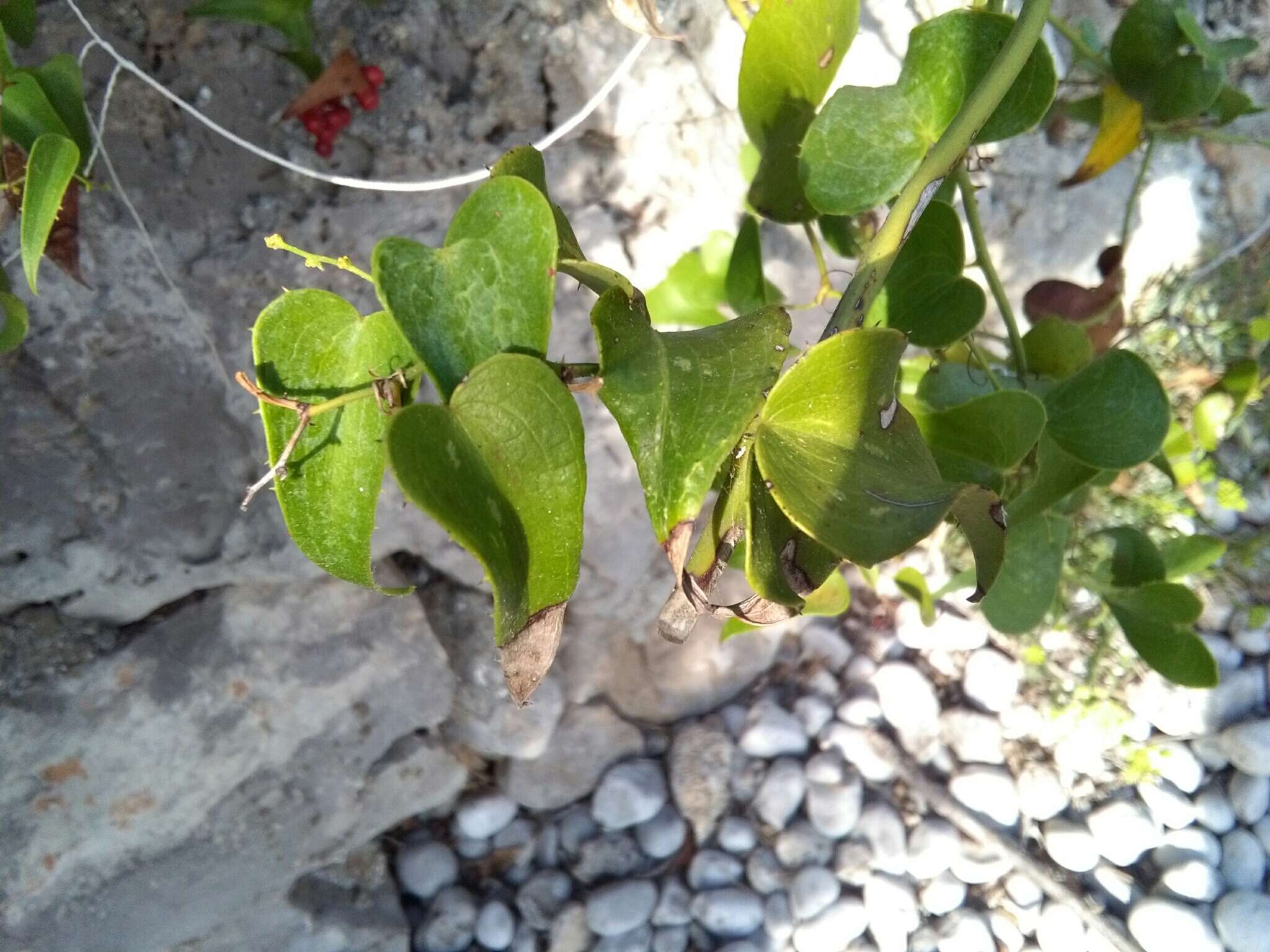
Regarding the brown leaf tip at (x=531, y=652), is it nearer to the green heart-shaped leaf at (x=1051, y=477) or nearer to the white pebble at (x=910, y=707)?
the green heart-shaped leaf at (x=1051, y=477)

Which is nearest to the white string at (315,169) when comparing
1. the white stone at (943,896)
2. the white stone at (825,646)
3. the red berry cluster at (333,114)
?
the red berry cluster at (333,114)

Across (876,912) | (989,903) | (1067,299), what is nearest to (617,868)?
(876,912)

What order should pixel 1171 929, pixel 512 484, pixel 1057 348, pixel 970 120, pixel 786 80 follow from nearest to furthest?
pixel 512 484 < pixel 970 120 < pixel 786 80 < pixel 1057 348 < pixel 1171 929

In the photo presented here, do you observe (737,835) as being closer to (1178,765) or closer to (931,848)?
(931,848)

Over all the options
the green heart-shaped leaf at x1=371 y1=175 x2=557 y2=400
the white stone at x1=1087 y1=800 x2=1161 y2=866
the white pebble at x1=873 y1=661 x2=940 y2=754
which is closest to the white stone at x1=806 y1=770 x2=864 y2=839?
the white pebble at x1=873 y1=661 x2=940 y2=754

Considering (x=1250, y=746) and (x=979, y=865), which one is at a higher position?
(x=1250, y=746)

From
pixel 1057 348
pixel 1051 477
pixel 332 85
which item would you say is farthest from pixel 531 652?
pixel 332 85
